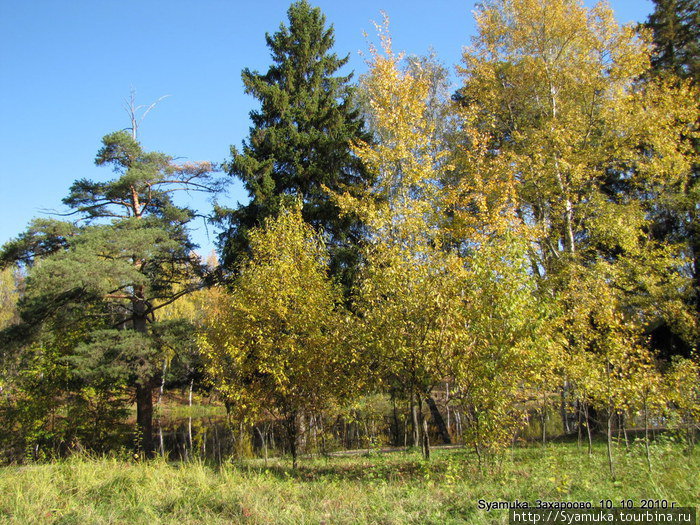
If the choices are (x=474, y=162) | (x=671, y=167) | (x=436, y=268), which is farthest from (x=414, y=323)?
(x=671, y=167)

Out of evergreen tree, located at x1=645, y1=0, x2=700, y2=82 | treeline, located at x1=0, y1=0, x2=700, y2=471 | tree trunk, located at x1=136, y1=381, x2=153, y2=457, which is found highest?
evergreen tree, located at x1=645, y1=0, x2=700, y2=82

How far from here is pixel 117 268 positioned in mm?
12320

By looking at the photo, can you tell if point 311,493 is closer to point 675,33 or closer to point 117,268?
point 117,268

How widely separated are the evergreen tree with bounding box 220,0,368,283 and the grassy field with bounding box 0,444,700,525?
7931mm

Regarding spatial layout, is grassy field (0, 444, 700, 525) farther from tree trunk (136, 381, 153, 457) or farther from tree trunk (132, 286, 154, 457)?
tree trunk (136, 381, 153, 457)

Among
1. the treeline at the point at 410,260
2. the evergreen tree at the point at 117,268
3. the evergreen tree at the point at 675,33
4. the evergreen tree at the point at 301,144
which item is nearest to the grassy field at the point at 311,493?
the treeline at the point at 410,260

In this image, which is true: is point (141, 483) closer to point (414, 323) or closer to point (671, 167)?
point (414, 323)

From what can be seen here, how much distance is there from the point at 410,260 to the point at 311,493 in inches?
161

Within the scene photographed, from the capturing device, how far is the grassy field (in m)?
5.16

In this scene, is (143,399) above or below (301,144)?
below

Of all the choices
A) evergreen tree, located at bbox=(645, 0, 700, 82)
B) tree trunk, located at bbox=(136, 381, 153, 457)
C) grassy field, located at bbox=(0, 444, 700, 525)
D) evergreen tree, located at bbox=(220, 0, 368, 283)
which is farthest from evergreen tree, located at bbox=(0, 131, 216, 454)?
evergreen tree, located at bbox=(645, 0, 700, 82)

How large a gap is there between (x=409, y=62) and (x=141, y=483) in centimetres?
2215

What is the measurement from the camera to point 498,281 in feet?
22.3

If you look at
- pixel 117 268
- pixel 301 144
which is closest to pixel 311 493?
pixel 117 268
